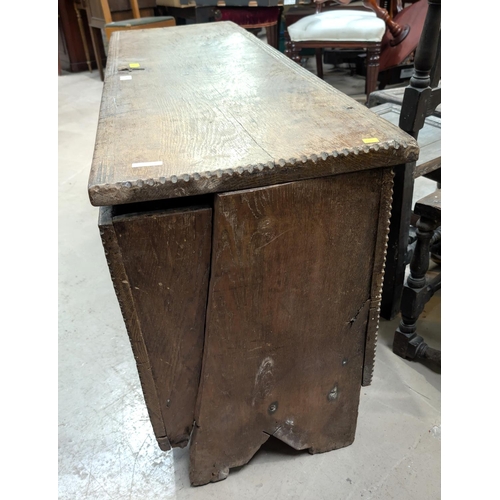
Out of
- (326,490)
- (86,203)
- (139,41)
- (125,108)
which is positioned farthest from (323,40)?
(326,490)

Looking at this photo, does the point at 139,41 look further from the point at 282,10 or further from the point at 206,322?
the point at 282,10

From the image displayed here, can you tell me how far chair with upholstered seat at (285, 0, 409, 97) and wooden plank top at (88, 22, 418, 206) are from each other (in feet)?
4.66

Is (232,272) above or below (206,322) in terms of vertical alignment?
above

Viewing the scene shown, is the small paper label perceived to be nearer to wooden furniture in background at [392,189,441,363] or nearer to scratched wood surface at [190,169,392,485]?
scratched wood surface at [190,169,392,485]

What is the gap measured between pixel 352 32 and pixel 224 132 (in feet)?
6.53

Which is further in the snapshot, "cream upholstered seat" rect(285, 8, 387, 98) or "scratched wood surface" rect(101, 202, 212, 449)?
"cream upholstered seat" rect(285, 8, 387, 98)

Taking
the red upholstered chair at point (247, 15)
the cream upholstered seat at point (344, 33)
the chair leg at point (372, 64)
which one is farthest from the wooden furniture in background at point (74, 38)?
the chair leg at point (372, 64)

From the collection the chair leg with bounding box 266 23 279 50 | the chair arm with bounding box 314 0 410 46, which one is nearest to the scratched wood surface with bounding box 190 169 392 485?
the chair arm with bounding box 314 0 410 46

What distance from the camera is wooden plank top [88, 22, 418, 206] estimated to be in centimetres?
71

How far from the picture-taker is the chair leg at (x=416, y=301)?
48.6 inches

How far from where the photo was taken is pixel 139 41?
168 centimetres

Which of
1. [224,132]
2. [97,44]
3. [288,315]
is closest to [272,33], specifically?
[97,44]

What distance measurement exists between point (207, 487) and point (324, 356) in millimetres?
414

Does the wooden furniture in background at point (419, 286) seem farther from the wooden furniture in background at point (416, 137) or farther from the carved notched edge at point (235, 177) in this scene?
the carved notched edge at point (235, 177)
